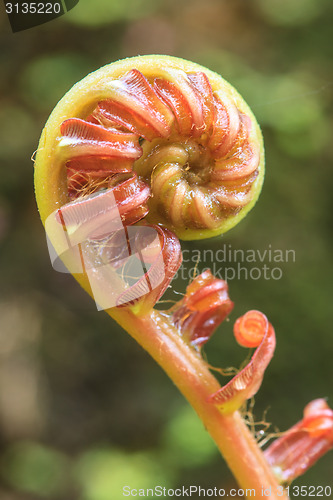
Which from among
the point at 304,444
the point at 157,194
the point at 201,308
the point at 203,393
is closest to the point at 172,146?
the point at 157,194

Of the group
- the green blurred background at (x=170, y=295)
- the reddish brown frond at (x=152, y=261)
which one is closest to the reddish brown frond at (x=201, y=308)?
the reddish brown frond at (x=152, y=261)

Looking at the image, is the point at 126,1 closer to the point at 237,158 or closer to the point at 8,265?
the point at 8,265

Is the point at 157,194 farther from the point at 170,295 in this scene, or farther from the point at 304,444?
the point at 170,295

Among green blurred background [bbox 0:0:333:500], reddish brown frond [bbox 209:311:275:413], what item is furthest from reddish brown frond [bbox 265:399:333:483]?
green blurred background [bbox 0:0:333:500]

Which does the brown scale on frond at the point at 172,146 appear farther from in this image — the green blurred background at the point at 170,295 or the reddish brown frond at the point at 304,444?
the green blurred background at the point at 170,295

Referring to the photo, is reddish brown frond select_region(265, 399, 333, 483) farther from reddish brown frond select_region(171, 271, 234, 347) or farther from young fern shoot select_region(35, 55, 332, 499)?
reddish brown frond select_region(171, 271, 234, 347)
